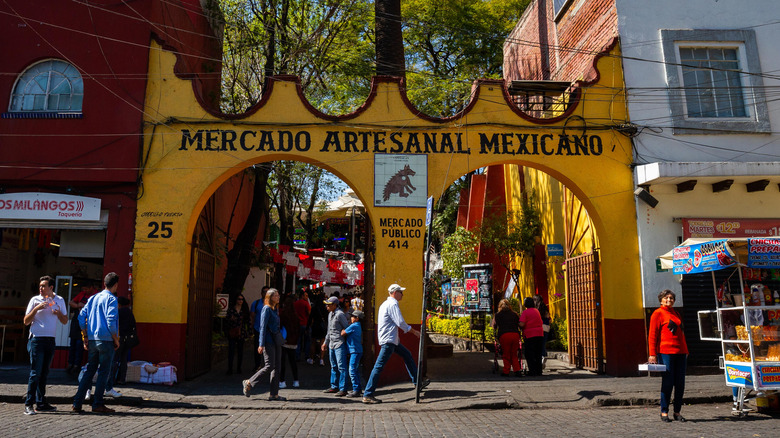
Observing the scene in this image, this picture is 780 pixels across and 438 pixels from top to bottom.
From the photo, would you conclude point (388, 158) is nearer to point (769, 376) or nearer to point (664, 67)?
point (664, 67)

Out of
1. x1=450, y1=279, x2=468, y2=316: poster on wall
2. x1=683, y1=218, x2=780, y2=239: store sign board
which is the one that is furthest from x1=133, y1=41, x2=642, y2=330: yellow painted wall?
x1=450, y1=279, x2=468, y2=316: poster on wall

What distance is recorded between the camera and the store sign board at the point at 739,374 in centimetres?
854

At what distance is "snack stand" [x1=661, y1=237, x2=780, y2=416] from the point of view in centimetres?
855

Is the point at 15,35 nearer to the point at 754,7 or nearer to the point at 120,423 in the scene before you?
the point at 120,423

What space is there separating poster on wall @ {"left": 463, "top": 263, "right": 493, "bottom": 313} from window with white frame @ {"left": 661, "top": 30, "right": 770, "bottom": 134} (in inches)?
228

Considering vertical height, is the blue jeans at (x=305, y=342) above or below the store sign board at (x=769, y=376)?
above

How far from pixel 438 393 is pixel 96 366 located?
5332 mm

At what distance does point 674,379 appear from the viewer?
8.50 metres

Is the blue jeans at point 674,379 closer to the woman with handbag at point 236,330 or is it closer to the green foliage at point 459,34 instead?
the woman with handbag at point 236,330

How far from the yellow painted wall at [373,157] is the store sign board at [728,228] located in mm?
1138

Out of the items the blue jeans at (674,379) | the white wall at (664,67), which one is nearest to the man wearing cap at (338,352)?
the blue jeans at (674,379)

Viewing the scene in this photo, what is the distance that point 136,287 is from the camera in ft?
39.3

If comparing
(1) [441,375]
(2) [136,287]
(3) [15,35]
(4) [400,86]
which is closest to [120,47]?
(3) [15,35]

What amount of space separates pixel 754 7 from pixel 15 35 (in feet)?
51.2
